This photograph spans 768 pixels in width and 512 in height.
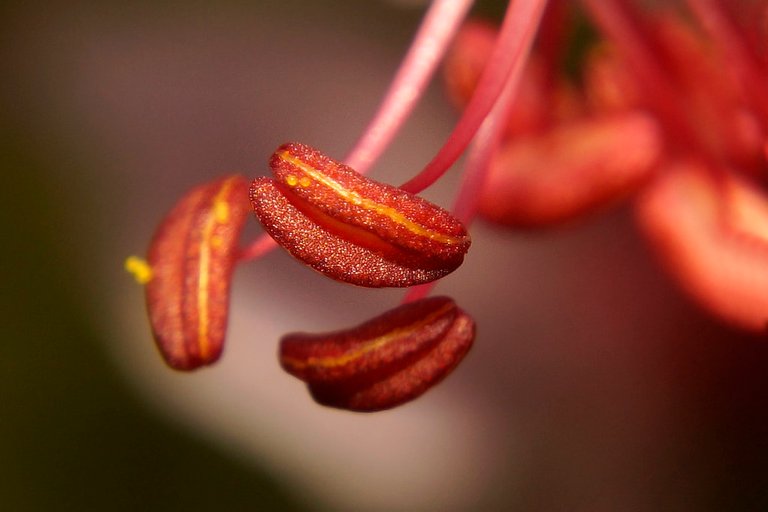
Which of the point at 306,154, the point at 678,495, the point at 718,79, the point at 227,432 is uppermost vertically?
the point at 718,79

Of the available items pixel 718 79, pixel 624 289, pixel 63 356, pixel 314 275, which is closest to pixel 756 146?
pixel 718 79

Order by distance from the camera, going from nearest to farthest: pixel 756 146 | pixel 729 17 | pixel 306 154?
pixel 306 154 → pixel 729 17 → pixel 756 146

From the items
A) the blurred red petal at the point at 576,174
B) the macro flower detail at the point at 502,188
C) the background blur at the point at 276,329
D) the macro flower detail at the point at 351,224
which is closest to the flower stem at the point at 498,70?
the macro flower detail at the point at 502,188

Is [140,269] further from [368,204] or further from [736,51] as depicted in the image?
[736,51]

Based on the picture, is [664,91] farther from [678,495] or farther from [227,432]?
[227,432]

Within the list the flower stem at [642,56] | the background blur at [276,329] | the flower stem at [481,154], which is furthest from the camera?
the background blur at [276,329]

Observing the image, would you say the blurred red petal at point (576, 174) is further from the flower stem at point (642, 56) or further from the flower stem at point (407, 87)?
the flower stem at point (407, 87)

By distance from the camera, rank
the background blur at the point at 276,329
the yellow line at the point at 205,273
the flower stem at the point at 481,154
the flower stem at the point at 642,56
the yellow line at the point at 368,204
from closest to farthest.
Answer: the yellow line at the point at 368,204, the yellow line at the point at 205,273, the flower stem at the point at 481,154, the flower stem at the point at 642,56, the background blur at the point at 276,329
